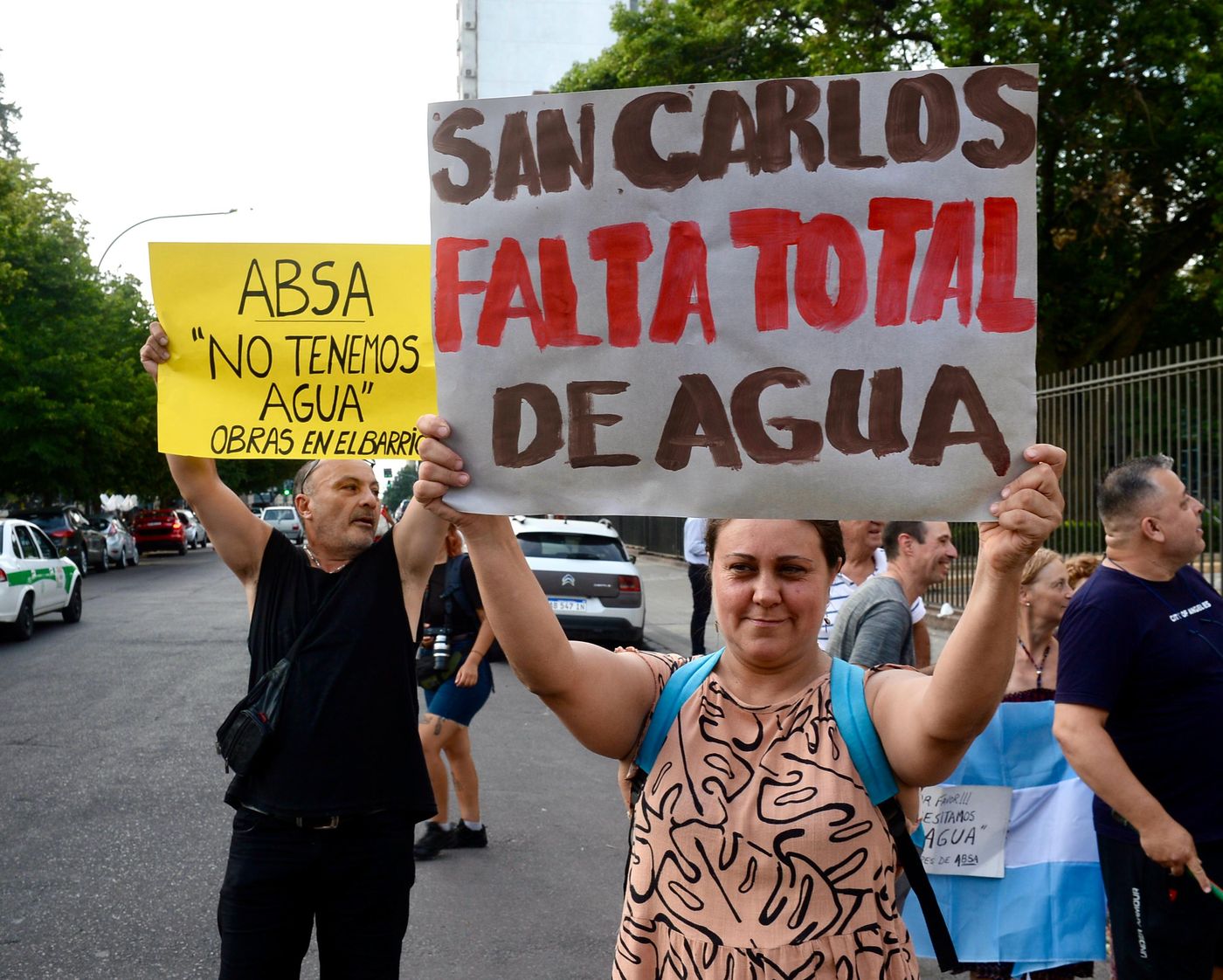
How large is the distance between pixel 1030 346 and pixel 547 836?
503cm

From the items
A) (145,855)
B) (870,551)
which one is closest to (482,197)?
(870,551)

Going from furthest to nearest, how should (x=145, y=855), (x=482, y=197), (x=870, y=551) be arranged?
(x=145, y=855) < (x=870, y=551) < (x=482, y=197)

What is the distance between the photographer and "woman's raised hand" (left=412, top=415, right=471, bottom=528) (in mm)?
2062

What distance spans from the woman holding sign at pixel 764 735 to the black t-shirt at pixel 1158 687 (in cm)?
138

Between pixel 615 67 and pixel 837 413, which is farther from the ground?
pixel 615 67

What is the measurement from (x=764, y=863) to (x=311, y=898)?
60.3 inches

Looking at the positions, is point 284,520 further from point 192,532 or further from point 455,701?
point 455,701

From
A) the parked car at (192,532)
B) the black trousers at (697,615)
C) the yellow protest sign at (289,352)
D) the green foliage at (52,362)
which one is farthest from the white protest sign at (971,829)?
the parked car at (192,532)

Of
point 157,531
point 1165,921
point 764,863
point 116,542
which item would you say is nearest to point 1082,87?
point 1165,921

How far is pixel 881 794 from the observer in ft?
6.56

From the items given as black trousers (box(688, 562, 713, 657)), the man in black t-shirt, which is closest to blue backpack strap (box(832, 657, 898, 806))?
the man in black t-shirt

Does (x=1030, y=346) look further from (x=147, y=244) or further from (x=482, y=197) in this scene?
(x=147, y=244)

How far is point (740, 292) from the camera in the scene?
6.89 ft

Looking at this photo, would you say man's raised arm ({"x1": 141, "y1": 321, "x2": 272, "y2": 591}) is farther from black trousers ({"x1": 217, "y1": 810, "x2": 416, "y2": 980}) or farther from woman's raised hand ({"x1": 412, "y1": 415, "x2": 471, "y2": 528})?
woman's raised hand ({"x1": 412, "y1": 415, "x2": 471, "y2": 528})
